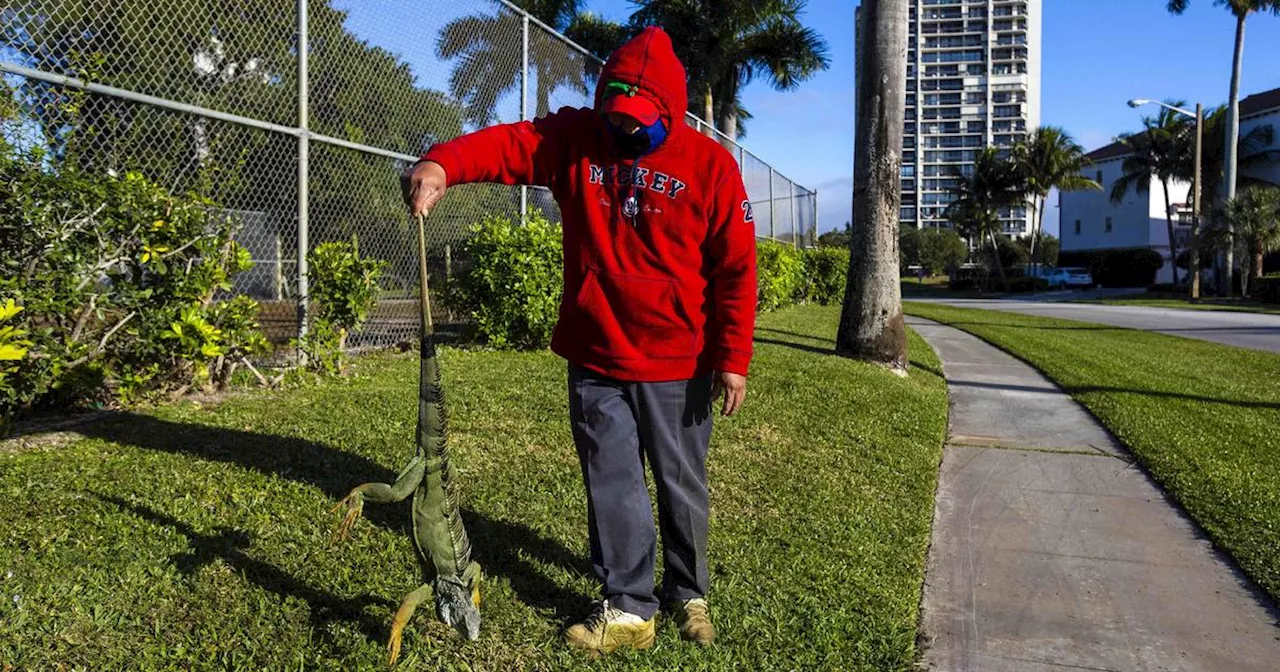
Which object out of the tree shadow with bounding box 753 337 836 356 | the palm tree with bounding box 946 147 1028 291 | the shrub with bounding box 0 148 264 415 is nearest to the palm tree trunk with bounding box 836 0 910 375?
the tree shadow with bounding box 753 337 836 356

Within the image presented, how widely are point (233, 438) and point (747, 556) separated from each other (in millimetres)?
2621

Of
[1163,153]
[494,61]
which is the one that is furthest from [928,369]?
[1163,153]

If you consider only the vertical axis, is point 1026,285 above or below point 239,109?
below

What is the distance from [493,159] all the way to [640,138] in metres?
0.44

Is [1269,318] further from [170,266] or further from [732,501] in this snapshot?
[170,266]

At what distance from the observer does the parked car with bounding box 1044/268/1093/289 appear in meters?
51.4

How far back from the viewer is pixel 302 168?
5.89 metres

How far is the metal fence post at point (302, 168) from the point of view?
18.9ft

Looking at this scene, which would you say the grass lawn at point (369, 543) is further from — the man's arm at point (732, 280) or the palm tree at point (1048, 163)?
the palm tree at point (1048, 163)

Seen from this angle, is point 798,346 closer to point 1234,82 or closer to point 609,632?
point 609,632

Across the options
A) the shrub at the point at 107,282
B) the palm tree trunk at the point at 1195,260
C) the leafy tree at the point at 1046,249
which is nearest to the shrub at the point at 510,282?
the shrub at the point at 107,282

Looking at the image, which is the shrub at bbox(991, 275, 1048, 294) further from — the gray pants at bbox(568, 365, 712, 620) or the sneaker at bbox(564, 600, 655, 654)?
the sneaker at bbox(564, 600, 655, 654)

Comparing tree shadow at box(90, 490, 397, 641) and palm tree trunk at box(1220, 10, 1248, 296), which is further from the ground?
palm tree trunk at box(1220, 10, 1248, 296)

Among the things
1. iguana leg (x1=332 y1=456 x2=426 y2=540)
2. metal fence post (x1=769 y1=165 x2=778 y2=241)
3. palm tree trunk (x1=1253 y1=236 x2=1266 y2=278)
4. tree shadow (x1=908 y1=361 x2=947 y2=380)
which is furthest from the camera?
palm tree trunk (x1=1253 y1=236 x2=1266 y2=278)
